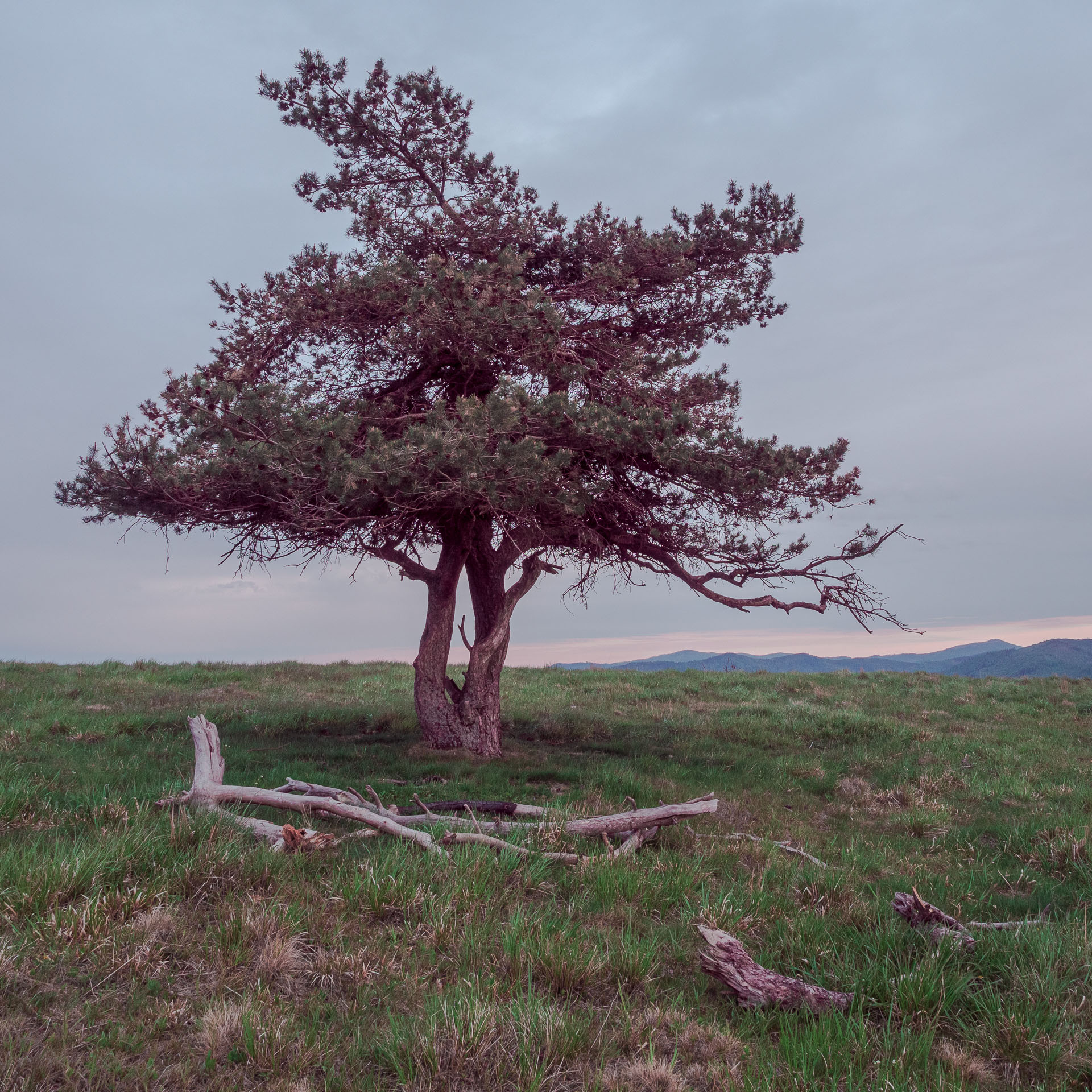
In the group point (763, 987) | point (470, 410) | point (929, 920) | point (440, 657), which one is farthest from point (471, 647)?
point (763, 987)

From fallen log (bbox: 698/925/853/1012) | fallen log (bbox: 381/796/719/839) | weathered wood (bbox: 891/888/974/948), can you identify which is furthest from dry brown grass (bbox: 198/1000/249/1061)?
weathered wood (bbox: 891/888/974/948)

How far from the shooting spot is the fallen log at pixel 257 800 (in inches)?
246

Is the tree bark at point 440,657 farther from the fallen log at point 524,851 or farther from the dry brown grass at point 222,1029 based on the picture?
the dry brown grass at point 222,1029

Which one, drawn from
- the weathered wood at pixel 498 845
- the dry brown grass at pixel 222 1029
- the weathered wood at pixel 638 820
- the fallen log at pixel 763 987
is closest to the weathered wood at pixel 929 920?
the fallen log at pixel 763 987

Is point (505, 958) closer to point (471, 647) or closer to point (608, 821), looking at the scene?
point (608, 821)

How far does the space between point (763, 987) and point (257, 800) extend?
4444 mm

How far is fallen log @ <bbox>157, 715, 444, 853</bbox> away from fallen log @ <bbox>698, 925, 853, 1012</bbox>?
2605 millimetres

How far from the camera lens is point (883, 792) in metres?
11.4

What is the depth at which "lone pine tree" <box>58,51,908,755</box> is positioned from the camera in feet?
35.0

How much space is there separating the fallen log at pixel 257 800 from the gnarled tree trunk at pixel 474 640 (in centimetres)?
673

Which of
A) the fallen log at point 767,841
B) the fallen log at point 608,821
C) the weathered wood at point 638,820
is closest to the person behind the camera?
the fallen log at point 608,821

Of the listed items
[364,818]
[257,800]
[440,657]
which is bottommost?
[364,818]

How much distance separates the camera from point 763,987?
4.07 m

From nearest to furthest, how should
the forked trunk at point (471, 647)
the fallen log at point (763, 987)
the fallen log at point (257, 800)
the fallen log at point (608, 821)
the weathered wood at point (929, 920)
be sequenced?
the fallen log at point (763, 987) < the weathered wood at point (929, 920) < the fallen log at point (257, 800) < the fallen log at point (608, 821) < the forked trunk at point (471, 647)
